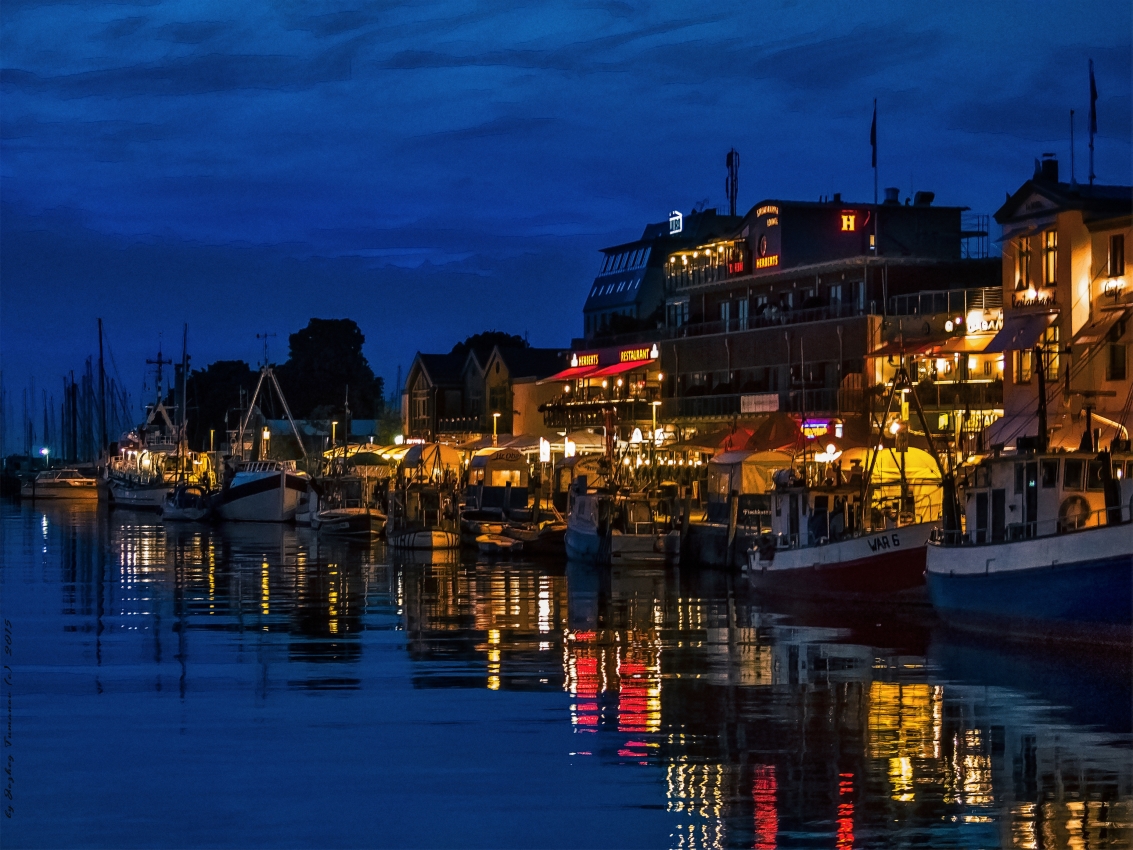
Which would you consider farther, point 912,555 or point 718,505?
point 718,505

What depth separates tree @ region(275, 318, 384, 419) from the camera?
168625 mm

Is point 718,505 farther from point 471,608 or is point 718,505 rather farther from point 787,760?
point 787,760

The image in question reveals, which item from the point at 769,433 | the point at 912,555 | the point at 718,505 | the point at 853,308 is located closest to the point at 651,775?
the point at 912,555

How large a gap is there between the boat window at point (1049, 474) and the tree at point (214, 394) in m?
149

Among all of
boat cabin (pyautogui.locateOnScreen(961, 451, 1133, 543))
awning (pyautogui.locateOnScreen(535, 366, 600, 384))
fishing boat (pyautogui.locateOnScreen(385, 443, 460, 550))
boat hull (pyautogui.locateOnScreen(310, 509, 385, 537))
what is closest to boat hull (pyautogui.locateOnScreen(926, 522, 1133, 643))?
boat cabin (pyautogui.locateOnScreen(961, 451, 1133, 543))

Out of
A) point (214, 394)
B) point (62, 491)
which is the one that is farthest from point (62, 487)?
point (214, 394)

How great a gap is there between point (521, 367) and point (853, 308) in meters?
41.8

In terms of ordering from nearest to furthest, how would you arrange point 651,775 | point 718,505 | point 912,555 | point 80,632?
1. point 651,775
2. point 80,632
3. point 912,555
4. point 718,505

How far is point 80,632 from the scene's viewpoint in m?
40.2

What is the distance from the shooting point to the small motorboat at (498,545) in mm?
→ 72562

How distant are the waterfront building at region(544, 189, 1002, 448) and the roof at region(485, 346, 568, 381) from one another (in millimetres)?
15721

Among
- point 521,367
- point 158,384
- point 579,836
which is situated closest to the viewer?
point 579,836

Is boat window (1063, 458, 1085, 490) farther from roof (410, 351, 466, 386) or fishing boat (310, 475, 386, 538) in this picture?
roof (410, 351, 466, 386)

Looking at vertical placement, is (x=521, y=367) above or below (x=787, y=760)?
above
